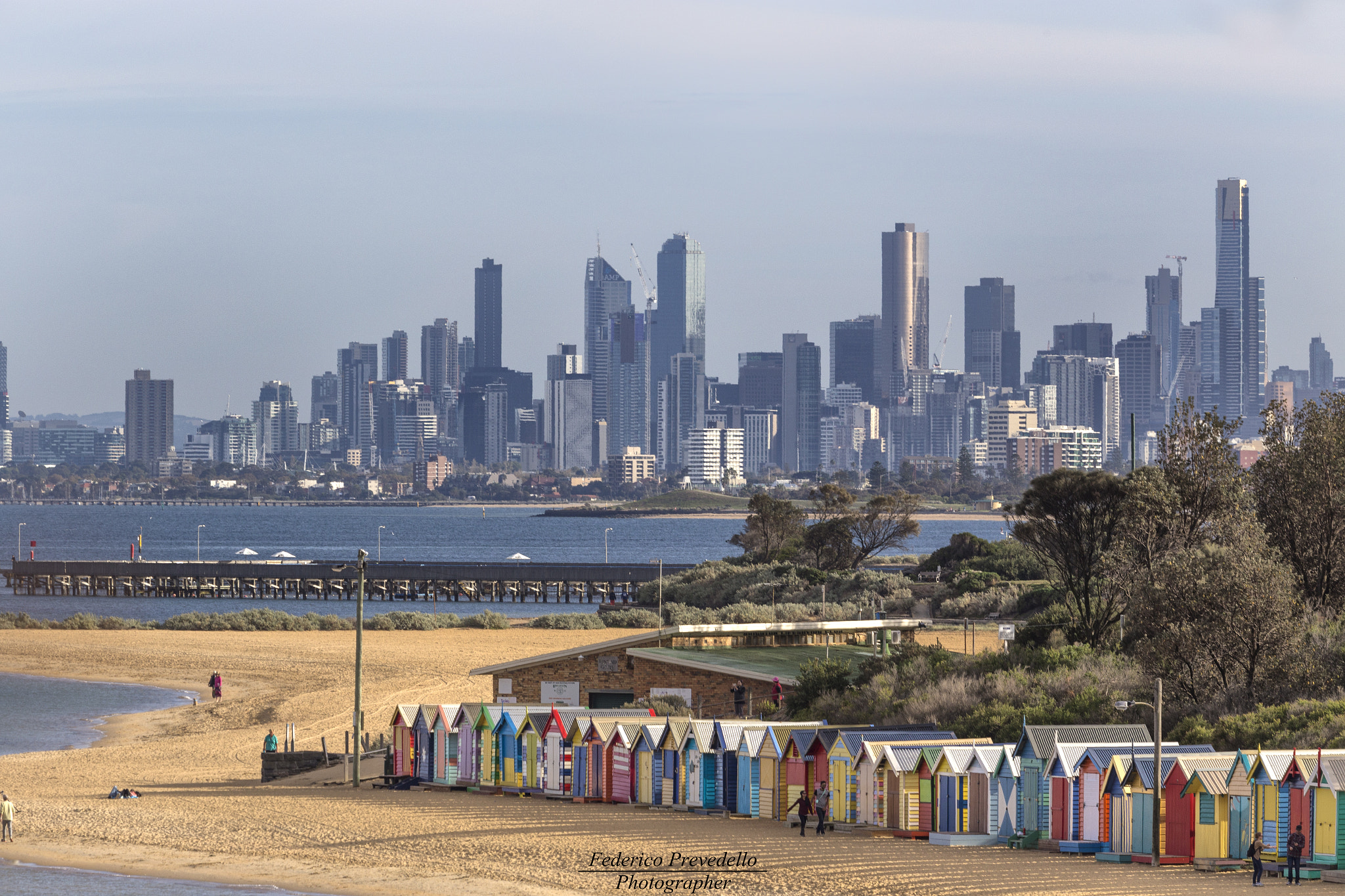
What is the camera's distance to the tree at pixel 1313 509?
127 feet

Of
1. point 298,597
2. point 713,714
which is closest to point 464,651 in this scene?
point 713,714

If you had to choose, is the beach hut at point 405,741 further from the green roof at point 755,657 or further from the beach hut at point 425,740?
the green roof at point 755,657

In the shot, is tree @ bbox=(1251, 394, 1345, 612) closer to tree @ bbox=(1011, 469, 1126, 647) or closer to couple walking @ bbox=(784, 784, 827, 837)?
tree @ bbox=(1011, 469, 1126, 647)

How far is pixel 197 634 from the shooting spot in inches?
2894

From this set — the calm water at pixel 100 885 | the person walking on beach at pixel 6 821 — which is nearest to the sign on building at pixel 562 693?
the person walking on beach at pixel 6 821

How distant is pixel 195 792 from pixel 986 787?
54.3 feet

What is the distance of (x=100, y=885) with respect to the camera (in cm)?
2516

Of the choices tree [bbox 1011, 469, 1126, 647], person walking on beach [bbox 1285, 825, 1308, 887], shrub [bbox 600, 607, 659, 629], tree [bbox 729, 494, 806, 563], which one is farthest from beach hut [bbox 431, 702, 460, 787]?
tree [bbox 729, 494, 806, 563]

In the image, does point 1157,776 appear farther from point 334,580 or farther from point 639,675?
point 334,580

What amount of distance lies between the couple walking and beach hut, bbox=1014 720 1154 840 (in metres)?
3.24

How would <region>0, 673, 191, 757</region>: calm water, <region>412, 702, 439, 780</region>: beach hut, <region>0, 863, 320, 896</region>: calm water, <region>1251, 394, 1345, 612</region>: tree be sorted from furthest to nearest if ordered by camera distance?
<region>0, 673, 191, 757</region>: calm water → <region>1251, 394, 1345, 612</region>: tree → <region>412, 702, 439, 780</region>: beach hut → <region>0, 863, 320, 896</region>: calm water

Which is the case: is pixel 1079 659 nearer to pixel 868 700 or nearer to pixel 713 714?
pixel 868 700

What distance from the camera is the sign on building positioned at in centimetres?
3809

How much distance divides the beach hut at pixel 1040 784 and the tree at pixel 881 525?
59.4 metres
